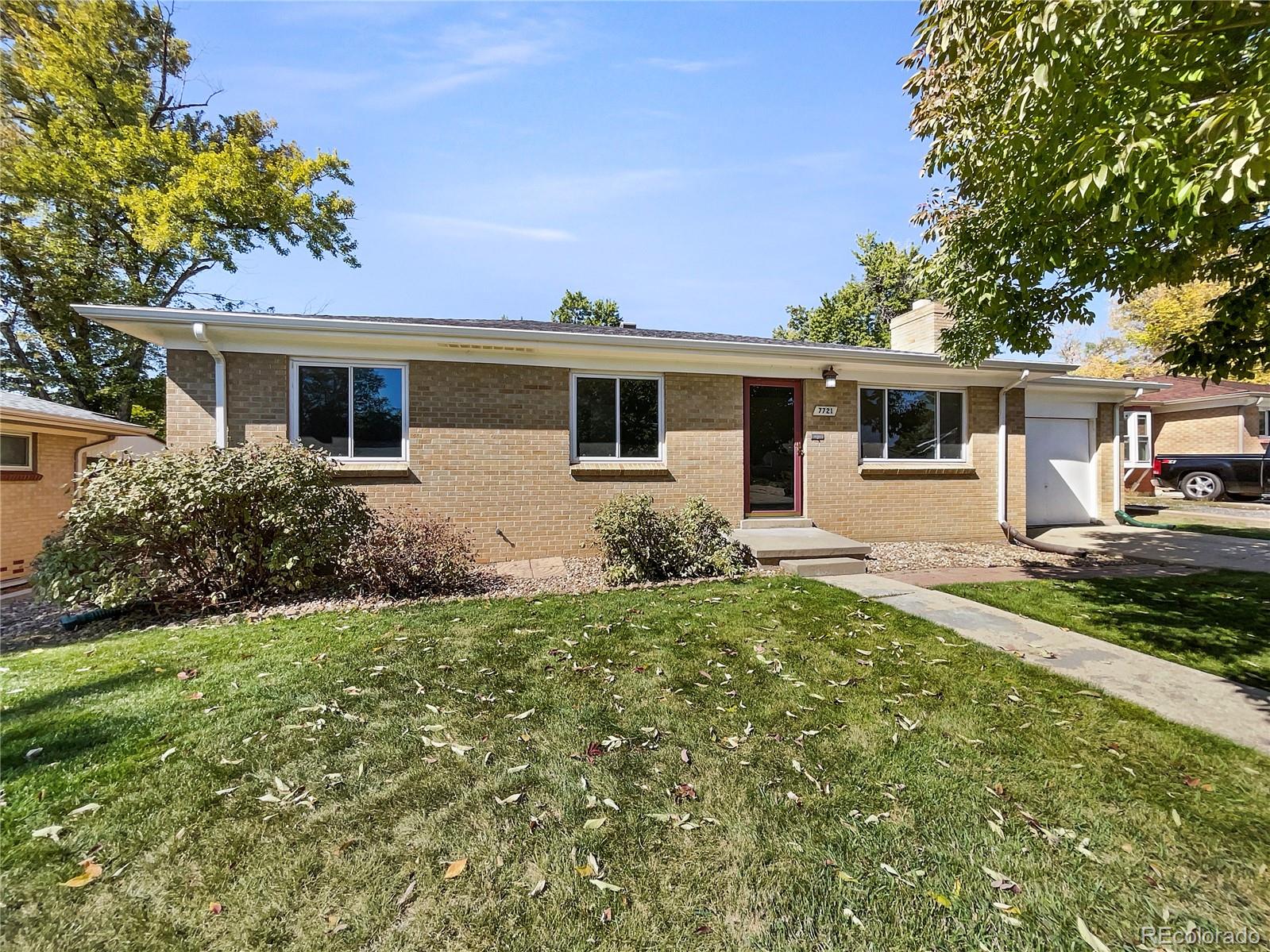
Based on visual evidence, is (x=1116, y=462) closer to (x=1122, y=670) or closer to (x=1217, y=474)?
(x=1217, y=474)

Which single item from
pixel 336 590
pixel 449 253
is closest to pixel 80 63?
pixel 449 253

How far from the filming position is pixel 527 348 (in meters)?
7.72

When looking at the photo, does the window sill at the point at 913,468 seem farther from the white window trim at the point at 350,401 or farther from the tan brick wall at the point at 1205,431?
the tan brick wall at the point at 1205,431

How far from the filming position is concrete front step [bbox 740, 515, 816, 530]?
29.0 feet

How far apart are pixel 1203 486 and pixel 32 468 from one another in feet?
95.2

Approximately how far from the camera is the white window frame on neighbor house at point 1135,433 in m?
18.8

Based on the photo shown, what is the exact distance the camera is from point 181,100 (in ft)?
58.5

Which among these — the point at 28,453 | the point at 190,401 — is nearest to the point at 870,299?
the point at 190,401

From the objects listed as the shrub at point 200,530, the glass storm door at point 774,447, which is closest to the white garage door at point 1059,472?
the glass storm door at point 774,447

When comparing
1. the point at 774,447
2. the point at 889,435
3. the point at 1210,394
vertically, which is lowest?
the point at 774,447

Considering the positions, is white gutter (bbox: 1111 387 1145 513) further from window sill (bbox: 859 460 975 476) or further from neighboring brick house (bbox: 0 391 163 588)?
neighboring brick house (bbox: 0 391 163 588)

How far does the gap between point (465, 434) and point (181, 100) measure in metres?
20.8

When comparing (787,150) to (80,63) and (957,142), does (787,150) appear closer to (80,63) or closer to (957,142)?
(957,142)

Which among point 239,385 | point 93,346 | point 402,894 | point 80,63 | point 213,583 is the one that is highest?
point 80,63
